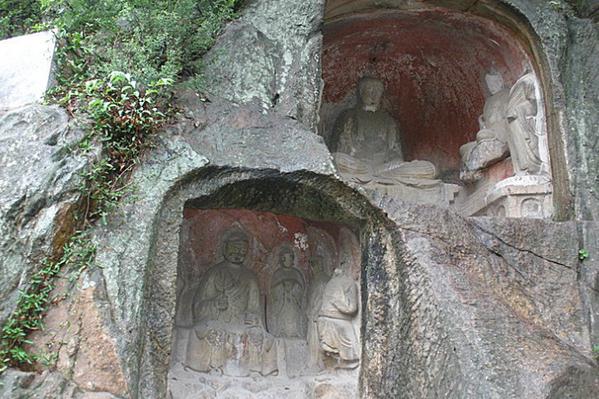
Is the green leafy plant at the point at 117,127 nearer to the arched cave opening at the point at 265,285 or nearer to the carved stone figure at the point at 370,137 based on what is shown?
the arched cave opening at the point at 265,285

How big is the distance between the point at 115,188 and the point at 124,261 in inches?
20.8

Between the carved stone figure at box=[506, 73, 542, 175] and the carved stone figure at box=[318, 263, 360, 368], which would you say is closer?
the carved stone figure at box=[318, 263, 360, 368]

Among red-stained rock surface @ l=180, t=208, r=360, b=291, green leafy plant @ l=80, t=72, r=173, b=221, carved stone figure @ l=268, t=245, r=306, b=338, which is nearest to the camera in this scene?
green leafy plant @ l=80, t=72, r=173, b=221

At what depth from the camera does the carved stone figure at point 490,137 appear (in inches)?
271

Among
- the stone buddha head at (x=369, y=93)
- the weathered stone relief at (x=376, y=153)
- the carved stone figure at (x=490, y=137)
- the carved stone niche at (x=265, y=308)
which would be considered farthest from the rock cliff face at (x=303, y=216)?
the stone buddha head at (x=369, y=93)

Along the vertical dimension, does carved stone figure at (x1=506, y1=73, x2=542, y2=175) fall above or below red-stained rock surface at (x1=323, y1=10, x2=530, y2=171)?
below

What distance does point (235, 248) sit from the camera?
240 inches

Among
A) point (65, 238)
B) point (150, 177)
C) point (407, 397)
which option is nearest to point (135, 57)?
point (150, 177)

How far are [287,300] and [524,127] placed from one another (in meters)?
2.76

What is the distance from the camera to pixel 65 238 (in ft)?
14.4

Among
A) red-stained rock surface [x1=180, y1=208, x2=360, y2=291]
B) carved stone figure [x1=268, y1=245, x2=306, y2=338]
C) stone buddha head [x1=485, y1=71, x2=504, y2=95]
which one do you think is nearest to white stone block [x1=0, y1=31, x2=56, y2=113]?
red-stained rock surface [x1=180, y1=208, x2=360, y2=291]

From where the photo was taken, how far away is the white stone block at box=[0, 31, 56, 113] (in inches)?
196

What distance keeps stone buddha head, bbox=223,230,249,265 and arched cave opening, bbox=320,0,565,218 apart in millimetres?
1322

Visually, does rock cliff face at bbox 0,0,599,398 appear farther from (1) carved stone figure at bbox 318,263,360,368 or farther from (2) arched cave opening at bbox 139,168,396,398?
(1) carved stone figure at bbox 318,263,360,368
